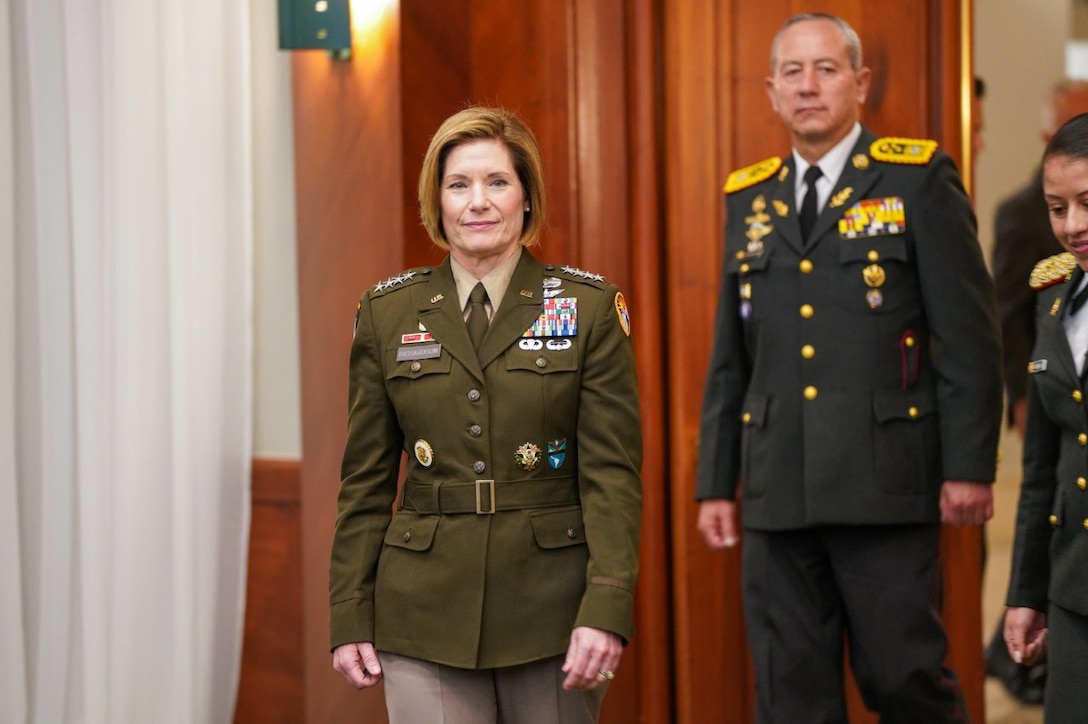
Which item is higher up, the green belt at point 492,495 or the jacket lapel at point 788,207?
the jacket lapel at point 788,207

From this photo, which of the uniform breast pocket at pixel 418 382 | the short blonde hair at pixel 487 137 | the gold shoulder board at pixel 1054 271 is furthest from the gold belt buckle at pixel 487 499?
the gold shoulder board at pixel 1054 271

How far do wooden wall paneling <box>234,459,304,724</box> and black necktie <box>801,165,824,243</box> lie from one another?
1547mm

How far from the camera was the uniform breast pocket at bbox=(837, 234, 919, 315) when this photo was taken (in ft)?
9.28

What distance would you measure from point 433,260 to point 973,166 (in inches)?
55.5

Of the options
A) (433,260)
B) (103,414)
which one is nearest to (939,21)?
(433,260)

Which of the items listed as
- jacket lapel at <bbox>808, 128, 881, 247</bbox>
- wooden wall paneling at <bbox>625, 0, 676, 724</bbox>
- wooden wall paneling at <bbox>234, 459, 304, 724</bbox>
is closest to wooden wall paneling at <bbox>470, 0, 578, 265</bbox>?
wooden wall paneling at <bbox>625, 0, 676, 724</bbox>

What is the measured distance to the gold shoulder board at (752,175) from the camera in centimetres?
308

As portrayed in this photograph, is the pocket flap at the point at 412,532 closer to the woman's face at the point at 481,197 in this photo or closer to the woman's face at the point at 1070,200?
the woman's face at the point at 481,197

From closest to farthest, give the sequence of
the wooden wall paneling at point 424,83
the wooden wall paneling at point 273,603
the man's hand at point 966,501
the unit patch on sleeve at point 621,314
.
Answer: the unit patch on sleeve at point 621,314
the man's hand at point 966,501
the wooden wall paneling at point 424,83
the wooden wall paneling at point 273,603

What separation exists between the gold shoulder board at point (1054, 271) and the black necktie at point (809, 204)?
0.70 m

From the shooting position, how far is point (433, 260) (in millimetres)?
3416

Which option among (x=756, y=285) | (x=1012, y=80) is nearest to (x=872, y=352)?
(x=756, y=285)

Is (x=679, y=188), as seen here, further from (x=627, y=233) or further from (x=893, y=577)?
(x=893, y=577)

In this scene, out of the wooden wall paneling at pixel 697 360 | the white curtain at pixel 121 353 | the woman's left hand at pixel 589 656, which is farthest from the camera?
the wooden wall paneling at pixel 697 360
